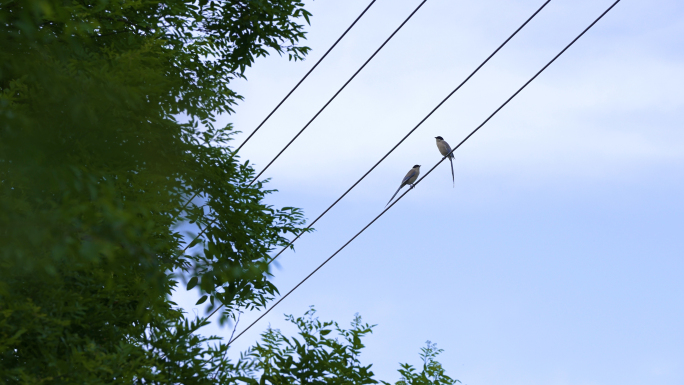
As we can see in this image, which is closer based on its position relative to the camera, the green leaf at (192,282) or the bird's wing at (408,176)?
the green leaf at (192,282)

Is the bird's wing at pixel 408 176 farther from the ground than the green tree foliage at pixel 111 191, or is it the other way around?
the bird's wing at pixel 408 176

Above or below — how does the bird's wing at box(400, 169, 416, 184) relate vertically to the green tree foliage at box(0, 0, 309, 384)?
above

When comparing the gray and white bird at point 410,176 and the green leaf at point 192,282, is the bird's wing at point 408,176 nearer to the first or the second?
the gray and white bird at point 410,176

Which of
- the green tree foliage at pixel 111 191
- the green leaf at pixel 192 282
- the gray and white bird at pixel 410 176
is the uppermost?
the gray and white bird at pixel 410 176

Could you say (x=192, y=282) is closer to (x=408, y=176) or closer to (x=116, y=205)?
(x=116, y=205)

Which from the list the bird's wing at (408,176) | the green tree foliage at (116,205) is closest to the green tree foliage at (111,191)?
the green tree foliage at (116,205)

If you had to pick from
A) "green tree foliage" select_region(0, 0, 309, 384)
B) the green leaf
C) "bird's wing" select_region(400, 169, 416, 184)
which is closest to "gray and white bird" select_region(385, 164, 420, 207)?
"bird's wing" select_region(400, 169, 416, 184)

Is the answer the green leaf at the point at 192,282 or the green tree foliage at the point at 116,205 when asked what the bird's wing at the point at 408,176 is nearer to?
the green tree foliage at the point at 116,205

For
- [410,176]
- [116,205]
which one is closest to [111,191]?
[116,205]

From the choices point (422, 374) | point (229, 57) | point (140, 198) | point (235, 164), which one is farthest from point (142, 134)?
point (422, 374)

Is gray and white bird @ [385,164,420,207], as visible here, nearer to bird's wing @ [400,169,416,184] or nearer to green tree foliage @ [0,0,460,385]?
bird's wing @ [400,169,416,184]

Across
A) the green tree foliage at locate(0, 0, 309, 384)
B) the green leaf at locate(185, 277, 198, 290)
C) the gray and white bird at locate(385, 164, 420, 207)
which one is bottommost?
the green leaf at locate(185, 277, 198, 290)

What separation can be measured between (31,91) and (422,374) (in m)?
7.60

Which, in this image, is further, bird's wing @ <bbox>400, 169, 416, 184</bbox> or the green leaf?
bird's wing @ <bbox>400, 169, 416, 184</bbox>
